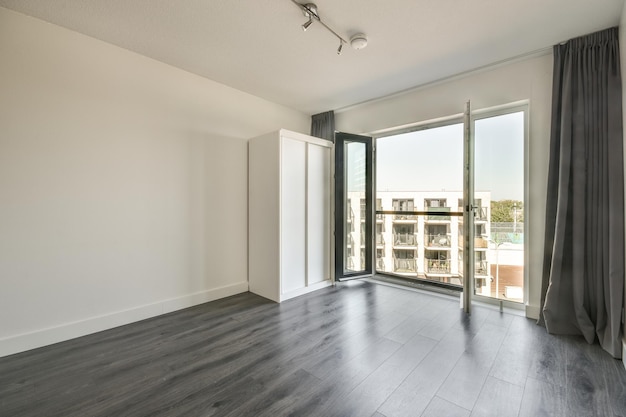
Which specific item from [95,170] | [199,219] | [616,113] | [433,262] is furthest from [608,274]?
[95,170]

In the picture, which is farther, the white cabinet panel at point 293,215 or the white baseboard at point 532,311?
the white cabinet panel at point 293,215

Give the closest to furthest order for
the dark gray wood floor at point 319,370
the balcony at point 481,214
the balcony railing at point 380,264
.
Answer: the dark gray wood floor at point 319,370, the balcony at point 481,214, the balcony railing at point 380,264

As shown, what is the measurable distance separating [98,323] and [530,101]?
4614 millimetres

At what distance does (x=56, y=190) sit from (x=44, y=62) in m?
1.04

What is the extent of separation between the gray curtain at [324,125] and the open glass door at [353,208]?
515 millimetres

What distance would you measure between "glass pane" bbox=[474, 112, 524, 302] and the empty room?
2 centimetres

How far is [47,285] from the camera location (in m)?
2.19

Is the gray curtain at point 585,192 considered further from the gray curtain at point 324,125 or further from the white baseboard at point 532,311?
the gray curtain at point 324,125

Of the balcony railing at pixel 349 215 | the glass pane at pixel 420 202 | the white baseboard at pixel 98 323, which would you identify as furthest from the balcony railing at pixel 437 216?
the white baseboard at pixel 98 323

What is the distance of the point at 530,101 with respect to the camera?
2.66 metres

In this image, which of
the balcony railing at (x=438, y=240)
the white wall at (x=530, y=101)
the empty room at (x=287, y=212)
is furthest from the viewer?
the balcony railing at (x=438, y=240)

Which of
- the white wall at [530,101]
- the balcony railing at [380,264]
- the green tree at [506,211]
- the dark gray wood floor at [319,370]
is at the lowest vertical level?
the dark gray wood floor at [319,370]

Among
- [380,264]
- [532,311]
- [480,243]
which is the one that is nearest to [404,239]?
[380,264]

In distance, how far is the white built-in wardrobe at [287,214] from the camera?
3.19 meters
